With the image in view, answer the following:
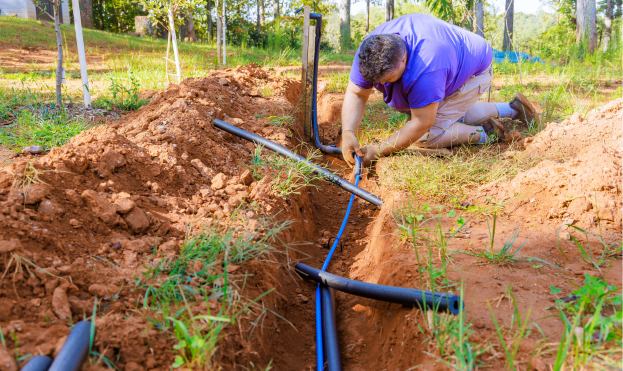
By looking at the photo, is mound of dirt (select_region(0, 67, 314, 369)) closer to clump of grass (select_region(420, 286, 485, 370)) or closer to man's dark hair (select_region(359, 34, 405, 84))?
clump of grass (select_region(420, 286, 485, 370))

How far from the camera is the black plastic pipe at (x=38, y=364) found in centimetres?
130

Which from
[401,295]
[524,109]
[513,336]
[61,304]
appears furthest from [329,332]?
[524,109]

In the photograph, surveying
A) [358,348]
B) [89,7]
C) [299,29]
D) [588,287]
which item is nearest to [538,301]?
[588,287]

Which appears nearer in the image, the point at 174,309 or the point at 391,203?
the point at 174,309

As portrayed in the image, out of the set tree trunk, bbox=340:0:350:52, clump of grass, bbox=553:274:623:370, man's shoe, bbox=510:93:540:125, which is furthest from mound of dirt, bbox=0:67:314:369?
tree trunk, bbox=340:0:350:52

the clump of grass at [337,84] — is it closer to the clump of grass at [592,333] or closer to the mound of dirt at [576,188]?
the mound of dirt at [576,188]

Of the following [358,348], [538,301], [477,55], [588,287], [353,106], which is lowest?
[358,348]

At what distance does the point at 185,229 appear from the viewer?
2248 millimetres

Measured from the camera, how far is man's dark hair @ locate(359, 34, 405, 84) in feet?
→ 9.66

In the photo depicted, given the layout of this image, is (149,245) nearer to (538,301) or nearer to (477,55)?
(538,301)

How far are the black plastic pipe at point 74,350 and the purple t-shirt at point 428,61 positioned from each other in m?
2.49

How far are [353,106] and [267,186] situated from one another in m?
1.20

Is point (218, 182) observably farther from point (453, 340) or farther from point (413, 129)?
point (453, 340)

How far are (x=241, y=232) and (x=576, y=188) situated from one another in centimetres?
186
